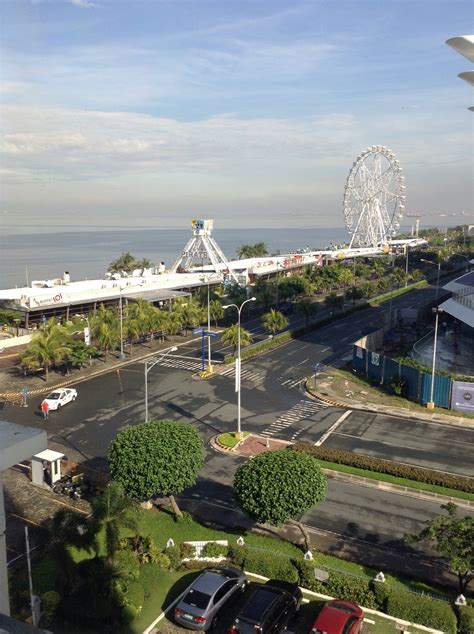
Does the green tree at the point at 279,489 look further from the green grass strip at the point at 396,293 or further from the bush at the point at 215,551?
the green grass strip at the point at 396,293

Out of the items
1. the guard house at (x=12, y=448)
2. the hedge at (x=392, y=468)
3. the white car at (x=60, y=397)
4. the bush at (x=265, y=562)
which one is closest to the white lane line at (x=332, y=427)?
the hedge at (x=392, y=468)

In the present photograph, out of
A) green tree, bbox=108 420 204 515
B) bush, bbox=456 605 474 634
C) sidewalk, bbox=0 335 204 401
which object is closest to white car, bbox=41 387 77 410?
sidewalk, bbox=0 335 204 401

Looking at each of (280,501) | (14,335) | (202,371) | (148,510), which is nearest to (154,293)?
(14,335)

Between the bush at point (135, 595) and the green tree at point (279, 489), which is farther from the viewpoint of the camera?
the green tree at point (279, 489)

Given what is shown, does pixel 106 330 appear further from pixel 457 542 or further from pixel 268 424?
pixel 457 542

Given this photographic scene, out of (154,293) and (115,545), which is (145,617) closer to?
(115,545)

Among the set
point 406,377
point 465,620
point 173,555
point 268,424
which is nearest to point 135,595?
point 173,555

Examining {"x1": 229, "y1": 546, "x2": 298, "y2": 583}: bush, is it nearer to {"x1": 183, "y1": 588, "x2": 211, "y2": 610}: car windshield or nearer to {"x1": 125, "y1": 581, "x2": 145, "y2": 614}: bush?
{"x1": 183, "y1": 588, "x2": 211, "y2": 610}: car windshield
